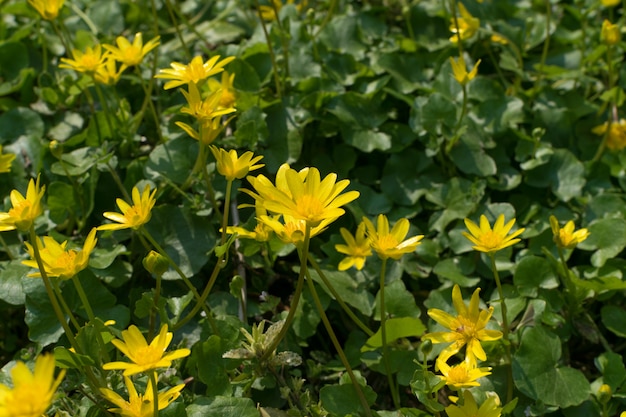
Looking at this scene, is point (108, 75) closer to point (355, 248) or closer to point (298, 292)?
point (355, 248)

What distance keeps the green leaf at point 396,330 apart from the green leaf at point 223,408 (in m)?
0.39

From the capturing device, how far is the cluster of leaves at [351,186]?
6.28 feet

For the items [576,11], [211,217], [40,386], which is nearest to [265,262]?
[211,217]

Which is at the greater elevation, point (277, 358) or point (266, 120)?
point (266, 120)

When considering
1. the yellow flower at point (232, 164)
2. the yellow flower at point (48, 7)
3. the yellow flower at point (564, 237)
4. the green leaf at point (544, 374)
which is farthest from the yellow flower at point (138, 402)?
the yellow flower at point (48, 7)

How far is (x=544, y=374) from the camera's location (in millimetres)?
1931

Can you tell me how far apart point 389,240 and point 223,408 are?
53cm

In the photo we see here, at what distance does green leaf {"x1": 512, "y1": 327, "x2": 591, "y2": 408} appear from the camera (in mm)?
1895

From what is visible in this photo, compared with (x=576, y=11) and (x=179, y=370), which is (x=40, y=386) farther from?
(x=576, y=11)

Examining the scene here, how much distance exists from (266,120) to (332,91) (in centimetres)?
27

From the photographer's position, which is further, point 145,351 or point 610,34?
point 610,34

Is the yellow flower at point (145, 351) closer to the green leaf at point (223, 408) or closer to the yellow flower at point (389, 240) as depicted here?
the green leaf at point (223, 408)

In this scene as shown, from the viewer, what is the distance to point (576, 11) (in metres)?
3.20

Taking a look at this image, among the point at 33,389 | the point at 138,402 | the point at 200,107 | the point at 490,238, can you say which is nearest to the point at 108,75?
the point at 200,107
